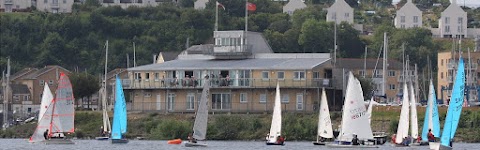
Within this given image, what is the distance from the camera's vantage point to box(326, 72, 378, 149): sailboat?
80.5 m

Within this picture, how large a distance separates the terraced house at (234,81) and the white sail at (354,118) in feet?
85.1

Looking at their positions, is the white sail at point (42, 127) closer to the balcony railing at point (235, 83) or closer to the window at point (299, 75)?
the balcony railing at point (235, 83)

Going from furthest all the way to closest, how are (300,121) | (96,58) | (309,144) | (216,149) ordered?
(96,58) < (300,121) < (309,144) < (216,149)

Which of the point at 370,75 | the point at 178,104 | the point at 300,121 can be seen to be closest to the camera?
the point at 300,121

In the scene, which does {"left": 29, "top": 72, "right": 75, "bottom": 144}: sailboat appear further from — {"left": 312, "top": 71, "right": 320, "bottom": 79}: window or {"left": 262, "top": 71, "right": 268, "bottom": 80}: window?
{"left": 312, "top": 71, "right": 320, "bottom": 79}: window

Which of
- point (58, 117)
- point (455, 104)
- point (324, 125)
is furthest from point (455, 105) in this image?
point (58, 117)

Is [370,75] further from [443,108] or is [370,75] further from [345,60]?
[443,108]

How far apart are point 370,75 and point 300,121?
178ft

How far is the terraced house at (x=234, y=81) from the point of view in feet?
354

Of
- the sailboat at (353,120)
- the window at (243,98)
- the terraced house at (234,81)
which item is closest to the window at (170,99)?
the terraced house at (234,81)

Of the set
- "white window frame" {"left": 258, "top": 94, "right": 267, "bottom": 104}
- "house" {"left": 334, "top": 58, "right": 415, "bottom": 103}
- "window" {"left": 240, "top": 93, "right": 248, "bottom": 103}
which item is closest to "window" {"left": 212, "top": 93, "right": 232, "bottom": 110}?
"window" {"left": 240, "top": 93, "right": 248, "bottom": 103}

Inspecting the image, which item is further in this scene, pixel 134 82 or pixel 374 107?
pixel 134 82

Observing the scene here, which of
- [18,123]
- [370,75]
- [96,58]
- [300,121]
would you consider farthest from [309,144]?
[96,58]

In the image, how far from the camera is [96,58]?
17962cm
